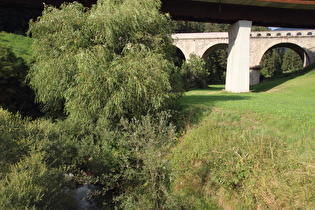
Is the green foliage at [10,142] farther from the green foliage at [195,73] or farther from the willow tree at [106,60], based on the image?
the green foliage at [195,73]

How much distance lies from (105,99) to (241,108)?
634 centimetres

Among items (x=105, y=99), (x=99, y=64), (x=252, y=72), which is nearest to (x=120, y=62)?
(x=99, y=64)

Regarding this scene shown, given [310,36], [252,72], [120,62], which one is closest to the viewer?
[120,62]

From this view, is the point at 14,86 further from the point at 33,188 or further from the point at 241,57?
the point at 241,57

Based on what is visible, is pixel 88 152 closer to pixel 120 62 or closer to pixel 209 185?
pixel 120 62

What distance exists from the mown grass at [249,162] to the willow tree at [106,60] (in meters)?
Result: 2.44

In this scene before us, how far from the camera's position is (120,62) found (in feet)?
26.7

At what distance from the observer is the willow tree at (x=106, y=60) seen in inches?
300

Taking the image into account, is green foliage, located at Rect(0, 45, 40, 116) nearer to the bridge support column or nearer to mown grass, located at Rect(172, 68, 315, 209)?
mown grass, located at Rect(172, 68, 315, 209)

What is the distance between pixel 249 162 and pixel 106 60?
20.2 ft

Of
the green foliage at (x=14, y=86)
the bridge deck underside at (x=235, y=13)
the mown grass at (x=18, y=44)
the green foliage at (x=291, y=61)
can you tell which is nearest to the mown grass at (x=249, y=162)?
the green foliage at (x=14, y=86)

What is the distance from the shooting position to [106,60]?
816 centimetres

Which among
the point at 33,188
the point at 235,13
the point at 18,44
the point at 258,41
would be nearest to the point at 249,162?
the point at 33,188

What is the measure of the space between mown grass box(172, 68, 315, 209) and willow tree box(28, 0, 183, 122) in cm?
244
